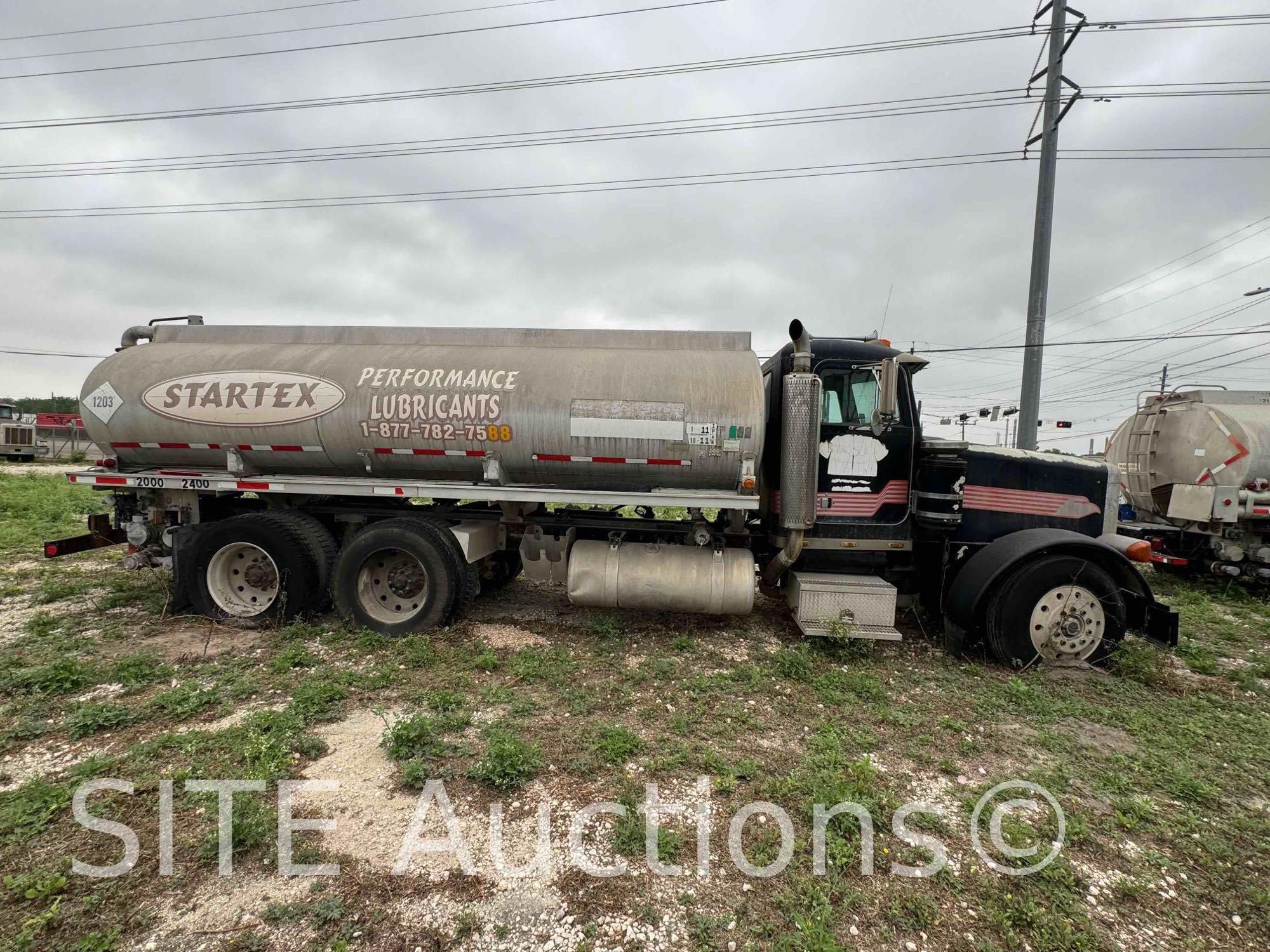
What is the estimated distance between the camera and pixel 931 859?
301 cm

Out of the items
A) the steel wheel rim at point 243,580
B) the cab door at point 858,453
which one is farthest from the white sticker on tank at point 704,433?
the steel wheel rim at point 243,580

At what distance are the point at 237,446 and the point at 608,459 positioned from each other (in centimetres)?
410

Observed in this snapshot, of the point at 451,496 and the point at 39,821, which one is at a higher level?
the point at 451,496

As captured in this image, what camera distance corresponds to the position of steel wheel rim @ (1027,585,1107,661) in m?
5.47

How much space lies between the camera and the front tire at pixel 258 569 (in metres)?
6.10

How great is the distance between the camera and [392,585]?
6320 millimetres

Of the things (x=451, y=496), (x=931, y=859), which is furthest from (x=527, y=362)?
(x=931, y=859)

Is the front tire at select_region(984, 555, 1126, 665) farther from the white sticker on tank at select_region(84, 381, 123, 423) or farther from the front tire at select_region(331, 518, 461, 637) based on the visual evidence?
Result: the white sticker on tank at select_region(84, 381, 123, 423)

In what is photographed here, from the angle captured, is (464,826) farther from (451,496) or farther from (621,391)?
(621,391)

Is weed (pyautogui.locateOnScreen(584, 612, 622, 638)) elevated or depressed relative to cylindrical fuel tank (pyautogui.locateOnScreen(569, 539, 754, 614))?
depressed

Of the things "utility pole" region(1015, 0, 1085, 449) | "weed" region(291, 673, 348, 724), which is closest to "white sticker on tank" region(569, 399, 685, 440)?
"weed" region(291, 673, 348, 724)

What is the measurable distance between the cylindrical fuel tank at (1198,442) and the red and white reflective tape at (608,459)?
9142 mm

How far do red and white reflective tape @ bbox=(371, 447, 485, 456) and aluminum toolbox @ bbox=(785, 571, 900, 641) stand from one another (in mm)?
3746

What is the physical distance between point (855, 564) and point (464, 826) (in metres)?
4.75
